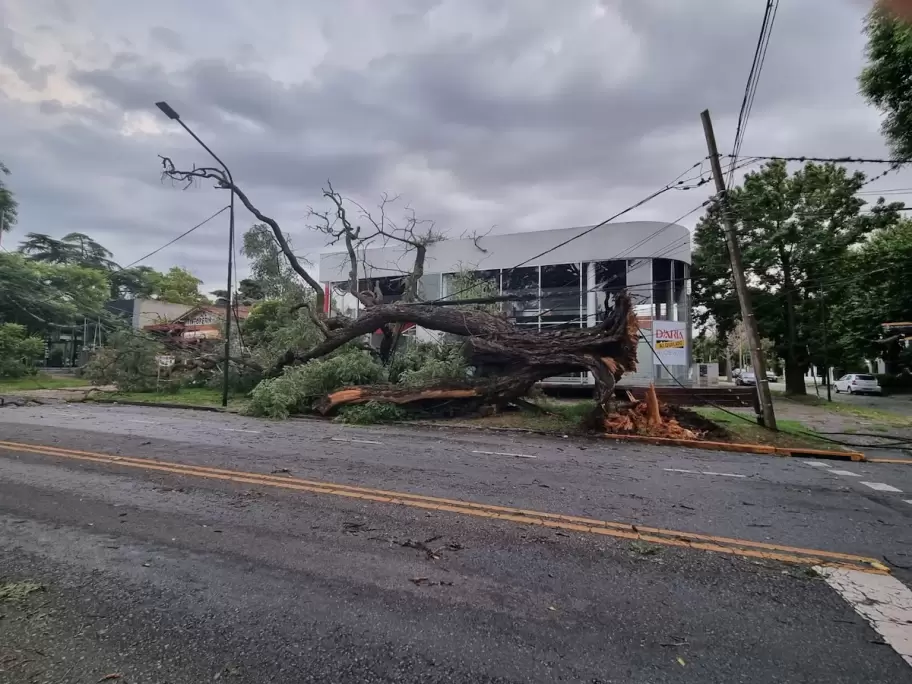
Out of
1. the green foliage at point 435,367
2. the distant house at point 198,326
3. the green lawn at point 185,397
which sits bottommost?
the green lawn at point 185,397

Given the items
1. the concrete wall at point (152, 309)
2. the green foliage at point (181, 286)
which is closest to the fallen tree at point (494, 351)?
the concrete wall at point (152, 309)

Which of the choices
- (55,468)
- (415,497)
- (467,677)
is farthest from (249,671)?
(55,468)

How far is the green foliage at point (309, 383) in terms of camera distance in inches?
537

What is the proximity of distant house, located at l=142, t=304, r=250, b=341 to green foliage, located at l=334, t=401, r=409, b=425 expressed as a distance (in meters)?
8.84

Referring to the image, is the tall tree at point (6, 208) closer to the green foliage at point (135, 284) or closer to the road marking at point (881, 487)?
the green foliage at point (135, 284)

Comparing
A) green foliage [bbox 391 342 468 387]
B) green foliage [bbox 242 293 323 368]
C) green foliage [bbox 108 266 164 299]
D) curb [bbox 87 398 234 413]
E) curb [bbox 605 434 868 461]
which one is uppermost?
green foliage [bbox 108 266 164 299]

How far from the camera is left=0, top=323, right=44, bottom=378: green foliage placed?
24047mm

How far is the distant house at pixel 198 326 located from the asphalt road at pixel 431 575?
51.8ft

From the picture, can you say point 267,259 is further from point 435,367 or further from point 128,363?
point 435,367

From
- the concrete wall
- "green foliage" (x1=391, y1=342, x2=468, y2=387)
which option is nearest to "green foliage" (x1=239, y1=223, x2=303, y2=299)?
"green foliage" (x1=391, y1=342, x2=468, y2=387)

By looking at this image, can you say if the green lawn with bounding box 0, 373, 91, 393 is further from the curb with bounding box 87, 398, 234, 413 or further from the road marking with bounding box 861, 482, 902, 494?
the road marking with bounding box 861, 482, 902, 494

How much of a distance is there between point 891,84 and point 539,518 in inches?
503

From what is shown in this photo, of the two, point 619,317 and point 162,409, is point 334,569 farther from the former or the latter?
point 162,409

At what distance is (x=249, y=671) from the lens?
7.73 ft
